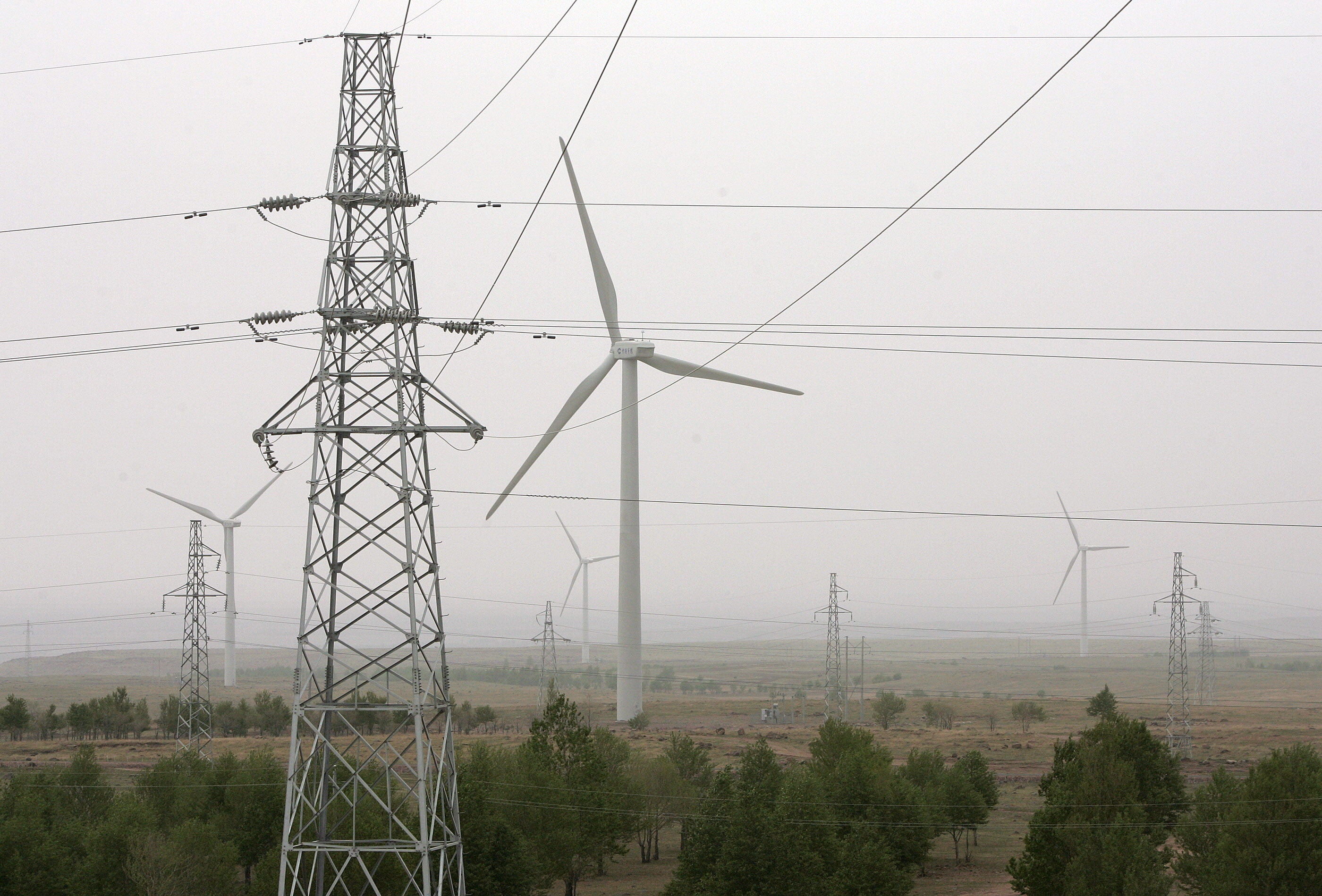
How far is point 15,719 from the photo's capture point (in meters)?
134

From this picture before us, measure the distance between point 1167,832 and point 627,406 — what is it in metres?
35.9

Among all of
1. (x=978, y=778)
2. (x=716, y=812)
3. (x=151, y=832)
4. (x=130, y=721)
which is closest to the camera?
(x=151, y=832)

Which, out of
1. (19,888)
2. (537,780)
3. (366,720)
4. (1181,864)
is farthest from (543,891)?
(366,720)

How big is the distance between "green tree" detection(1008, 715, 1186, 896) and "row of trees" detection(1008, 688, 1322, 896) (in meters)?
0.05

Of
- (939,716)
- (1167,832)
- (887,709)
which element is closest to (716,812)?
(1167,832)

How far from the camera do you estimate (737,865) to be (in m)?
43.3

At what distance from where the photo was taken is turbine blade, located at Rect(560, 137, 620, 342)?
62.7 m

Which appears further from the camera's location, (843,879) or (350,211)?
(843,879)

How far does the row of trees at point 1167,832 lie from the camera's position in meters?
42.2

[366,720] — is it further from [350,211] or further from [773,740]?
[350,211]

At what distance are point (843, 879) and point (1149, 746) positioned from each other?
22.9 metres

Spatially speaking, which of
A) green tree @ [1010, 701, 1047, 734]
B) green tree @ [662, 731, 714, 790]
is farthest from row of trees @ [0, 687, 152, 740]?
green tree @ [1010, 701, 1047, 734]

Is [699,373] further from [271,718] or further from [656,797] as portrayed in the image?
[271,718]

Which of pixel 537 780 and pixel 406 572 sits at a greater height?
pixel 406 572
